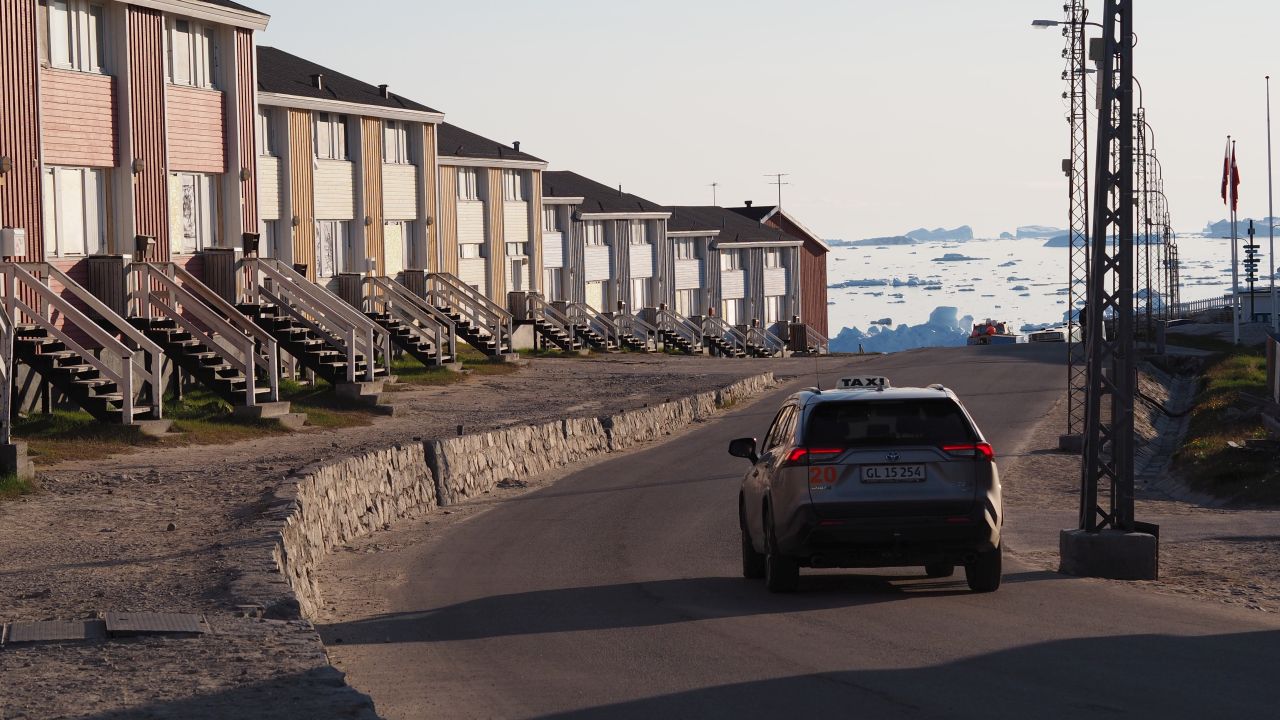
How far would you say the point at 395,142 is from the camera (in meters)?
47.6

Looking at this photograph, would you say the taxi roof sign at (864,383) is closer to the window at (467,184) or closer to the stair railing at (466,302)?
the stair railing at (466,302)

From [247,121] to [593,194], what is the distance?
37.6m

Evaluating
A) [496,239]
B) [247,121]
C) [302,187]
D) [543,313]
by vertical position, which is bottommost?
[543,313]

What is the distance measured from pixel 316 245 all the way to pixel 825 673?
34992mm

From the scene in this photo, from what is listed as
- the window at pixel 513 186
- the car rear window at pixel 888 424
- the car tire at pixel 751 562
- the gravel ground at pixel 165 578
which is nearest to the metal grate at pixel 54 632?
the gravel ground at pixel 165 578

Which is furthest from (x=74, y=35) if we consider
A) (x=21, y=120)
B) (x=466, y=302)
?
(x=466, y=302)

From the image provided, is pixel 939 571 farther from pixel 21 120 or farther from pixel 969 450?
pixel 21 120

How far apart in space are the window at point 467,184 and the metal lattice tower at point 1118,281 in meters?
40.5

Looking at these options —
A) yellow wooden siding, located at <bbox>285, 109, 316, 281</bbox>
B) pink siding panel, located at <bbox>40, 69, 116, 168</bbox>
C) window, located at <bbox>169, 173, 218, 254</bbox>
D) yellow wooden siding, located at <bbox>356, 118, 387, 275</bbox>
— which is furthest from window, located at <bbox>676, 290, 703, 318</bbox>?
pink siding panel, located at <bbox>40, 69, 116, 168</bbox>

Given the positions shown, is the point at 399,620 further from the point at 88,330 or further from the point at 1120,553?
the point at 88,330

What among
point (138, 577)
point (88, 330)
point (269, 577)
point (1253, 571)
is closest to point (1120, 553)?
point (1253, 571)

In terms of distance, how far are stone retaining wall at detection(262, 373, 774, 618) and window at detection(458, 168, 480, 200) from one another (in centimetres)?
2142

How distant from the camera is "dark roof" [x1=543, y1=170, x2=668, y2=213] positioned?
66.8 metres

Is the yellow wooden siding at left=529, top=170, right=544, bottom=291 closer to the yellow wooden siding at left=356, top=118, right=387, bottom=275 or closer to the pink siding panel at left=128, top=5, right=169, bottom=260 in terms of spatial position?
the yellow wooden siding at left=356, top=118, right=387, bottom=275
